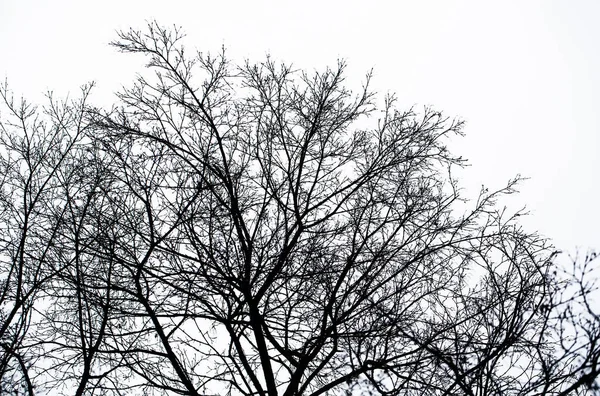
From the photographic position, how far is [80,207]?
26.8ft

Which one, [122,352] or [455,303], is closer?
[122,352]

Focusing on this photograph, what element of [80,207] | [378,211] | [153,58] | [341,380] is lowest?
[341,380]

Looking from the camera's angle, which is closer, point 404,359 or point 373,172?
point 404,359

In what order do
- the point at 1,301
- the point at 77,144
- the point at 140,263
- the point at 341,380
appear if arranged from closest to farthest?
the point at 341,380 < the point at 140,263 < the point at 1,301 < the point at 77,144

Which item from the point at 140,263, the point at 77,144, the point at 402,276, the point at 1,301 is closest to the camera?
the point at 140,263

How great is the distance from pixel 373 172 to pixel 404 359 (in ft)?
8.18

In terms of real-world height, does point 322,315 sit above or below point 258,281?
→ below

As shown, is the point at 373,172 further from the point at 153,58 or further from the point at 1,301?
the point at 1,301

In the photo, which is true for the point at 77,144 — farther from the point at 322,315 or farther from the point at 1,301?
the point at 322,315

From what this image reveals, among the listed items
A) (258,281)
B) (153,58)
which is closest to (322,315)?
(258,281)

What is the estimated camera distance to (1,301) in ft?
28.3

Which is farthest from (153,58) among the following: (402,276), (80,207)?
(402,276)

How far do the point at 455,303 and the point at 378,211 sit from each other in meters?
1.61

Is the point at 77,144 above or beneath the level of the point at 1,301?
above
